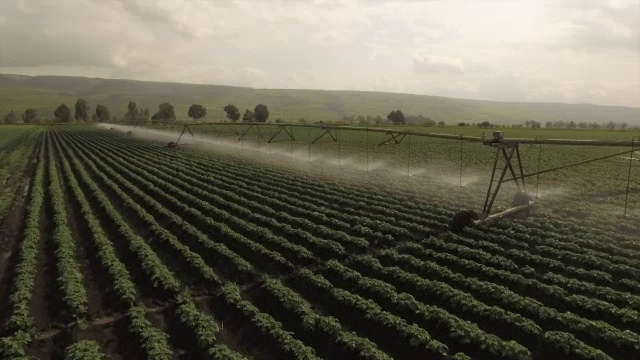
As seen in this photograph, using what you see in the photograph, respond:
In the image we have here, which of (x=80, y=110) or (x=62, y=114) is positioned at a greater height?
(x=80, y=110)

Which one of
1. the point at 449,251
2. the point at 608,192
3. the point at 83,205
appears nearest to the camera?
the point at 449,251

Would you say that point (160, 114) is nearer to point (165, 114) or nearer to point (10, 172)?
point (165, 114)

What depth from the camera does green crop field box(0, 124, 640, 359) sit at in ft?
35.5

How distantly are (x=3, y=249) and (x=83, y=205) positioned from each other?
20.0 feet

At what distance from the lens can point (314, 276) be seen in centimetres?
1430

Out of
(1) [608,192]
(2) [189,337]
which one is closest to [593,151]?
(1) [608,192]

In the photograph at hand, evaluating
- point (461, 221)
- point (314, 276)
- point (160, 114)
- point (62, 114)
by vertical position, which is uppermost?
point (160, 114)

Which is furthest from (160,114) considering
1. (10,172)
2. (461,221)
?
(461,221)

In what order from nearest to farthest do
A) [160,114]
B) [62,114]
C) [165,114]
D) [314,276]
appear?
[314,276] → [165,114] → [160,114] → [62,114]

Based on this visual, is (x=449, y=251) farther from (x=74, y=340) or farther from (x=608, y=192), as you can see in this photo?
(x=608, y=192)

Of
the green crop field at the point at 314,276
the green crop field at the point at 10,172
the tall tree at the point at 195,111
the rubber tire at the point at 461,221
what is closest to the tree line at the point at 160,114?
the tall tree at the point at 195,111

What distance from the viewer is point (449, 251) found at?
1678 centimetres

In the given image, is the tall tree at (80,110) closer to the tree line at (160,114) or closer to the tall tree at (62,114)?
the tree line at (160,114)

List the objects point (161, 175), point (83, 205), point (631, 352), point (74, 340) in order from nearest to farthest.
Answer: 1. point (631, 352)
2. point (74, 340)
3. point (83, 205)
4. point (161, 175)
